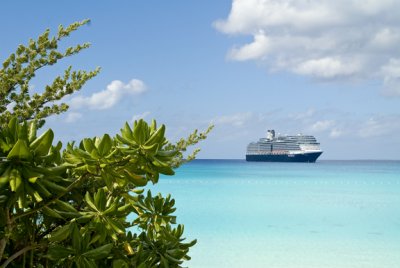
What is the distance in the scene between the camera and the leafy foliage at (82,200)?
148cm

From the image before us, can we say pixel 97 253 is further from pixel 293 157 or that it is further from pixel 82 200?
pixel 293 157

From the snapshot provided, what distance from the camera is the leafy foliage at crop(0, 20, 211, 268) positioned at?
1.48 meters

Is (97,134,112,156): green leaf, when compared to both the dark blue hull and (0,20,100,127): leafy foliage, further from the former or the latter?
the dark blue hull

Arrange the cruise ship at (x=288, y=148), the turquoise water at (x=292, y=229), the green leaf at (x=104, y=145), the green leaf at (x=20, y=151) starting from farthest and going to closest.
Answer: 1. the cruise ship at (x=288, y=148)
2. the turquoise water at (x=292, y=229)
3. the green leaf at (x=104, y=145)
4. the green leaf at (x=20, y=151)

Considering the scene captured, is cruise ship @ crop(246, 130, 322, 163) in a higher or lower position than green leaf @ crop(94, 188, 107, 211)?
higher

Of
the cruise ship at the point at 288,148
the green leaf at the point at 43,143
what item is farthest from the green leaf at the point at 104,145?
the cruise ship at the point at 288,148

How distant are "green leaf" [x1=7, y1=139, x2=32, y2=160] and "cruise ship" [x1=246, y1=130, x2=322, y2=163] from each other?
8517 cm

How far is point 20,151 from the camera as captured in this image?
1.42 meters

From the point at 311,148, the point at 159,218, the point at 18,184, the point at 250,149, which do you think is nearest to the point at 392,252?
the point at 159,218

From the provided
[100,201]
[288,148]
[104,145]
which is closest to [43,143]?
[104,145]

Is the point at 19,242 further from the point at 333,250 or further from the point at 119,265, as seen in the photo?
the point at 333,250

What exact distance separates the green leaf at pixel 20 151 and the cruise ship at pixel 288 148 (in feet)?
279

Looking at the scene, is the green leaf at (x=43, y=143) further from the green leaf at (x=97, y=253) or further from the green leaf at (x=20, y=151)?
the green leaf at (x=97, y=253)

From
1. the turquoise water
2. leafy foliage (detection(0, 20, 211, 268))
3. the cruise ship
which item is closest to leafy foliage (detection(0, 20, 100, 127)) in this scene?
leafy foliage (detection(0, 20, 211, 268))
